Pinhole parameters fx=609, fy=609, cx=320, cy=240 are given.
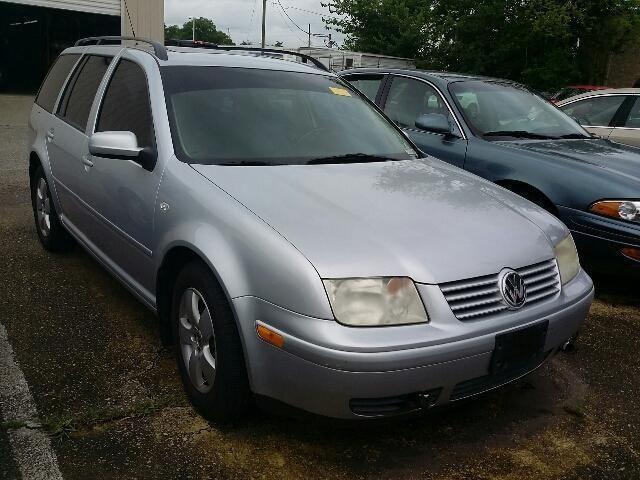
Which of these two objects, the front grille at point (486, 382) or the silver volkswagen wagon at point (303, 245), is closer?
the silver volkswagen wagon at point (303, 245)

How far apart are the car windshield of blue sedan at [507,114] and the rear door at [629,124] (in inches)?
59.2

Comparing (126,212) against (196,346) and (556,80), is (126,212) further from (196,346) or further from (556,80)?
(556,80)

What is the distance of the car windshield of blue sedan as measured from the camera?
16.1ft

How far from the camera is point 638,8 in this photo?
22.5 m

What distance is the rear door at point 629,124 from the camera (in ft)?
21.2

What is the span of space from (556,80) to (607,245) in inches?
868

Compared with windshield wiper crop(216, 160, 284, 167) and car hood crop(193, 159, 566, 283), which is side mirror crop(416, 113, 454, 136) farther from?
windshield wiper crop(216, 160, 284, 167)

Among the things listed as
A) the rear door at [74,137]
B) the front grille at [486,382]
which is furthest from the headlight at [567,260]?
the rear door at [74,137]

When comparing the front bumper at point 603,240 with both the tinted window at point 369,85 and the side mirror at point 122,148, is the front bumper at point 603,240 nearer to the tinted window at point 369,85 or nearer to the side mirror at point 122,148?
the tinted window at point 369,85

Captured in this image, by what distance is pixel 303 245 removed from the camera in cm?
217

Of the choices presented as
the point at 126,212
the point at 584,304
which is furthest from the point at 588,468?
the point at 126,212

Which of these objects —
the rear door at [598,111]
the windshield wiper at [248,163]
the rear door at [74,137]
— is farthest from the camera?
the rear door at [598,111]

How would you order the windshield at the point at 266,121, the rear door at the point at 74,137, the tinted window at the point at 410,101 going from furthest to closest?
the tinted window at the point at 410,101 → the rear door at the point at 74,137 → the windshield at the point at 266,121

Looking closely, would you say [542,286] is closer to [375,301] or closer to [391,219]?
[391,219]
